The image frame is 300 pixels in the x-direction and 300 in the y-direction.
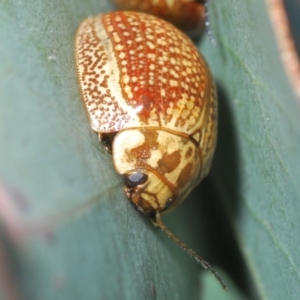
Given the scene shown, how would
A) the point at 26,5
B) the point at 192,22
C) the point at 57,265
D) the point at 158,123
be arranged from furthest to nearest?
1. the point at 192,22
2. the point at 158,123
3. the point at 26,5
4. the point at 57,265

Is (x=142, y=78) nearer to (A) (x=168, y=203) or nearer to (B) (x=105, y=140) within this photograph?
(B) (x=105, y=140)

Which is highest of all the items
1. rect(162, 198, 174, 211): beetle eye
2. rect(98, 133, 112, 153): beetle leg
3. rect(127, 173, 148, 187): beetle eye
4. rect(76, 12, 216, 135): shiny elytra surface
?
rect(76, 12, 216, 135): shiny elytra surface

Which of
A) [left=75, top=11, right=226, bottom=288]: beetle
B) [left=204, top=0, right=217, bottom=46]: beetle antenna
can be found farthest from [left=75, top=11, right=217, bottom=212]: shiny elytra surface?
[left=204, top=0, right=217, bottom=46]: beetle antenna

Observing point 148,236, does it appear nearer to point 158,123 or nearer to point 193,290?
point 158,123

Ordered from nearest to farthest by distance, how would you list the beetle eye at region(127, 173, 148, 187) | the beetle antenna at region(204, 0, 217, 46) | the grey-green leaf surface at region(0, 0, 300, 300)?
the grey-green leaf surface at region(0, 0, 300, 300)
the beetle eye at region(127, 173, 148, 187)
the beetle antenna at region(204, 0, 217, 46)

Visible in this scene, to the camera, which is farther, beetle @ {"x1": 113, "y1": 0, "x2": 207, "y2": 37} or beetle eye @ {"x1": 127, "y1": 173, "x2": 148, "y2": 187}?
beetle @ {"x1": 113, "y1": 0, "x2": 207, "y2": 37}

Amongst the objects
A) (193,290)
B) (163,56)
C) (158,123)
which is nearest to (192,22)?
(163,56)

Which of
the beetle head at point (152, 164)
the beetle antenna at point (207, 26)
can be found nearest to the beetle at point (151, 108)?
the beetle head at point (152, 164)

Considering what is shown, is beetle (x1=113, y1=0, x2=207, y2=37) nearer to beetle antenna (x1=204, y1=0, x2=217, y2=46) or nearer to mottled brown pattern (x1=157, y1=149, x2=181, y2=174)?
beetle antenna (x1=204, y1=0, x2=217, y2=46)
